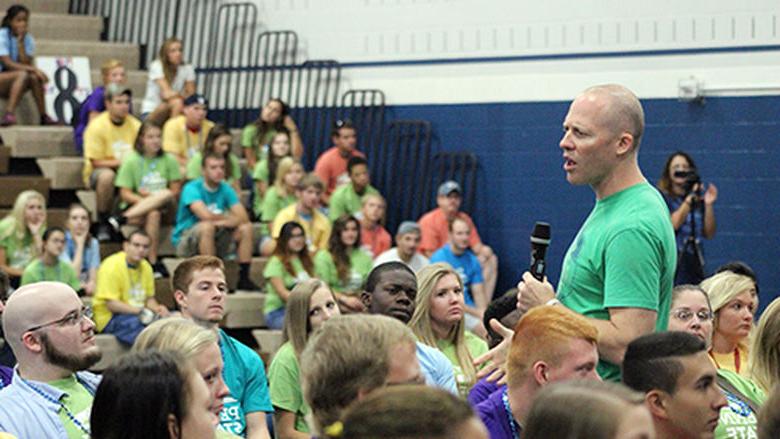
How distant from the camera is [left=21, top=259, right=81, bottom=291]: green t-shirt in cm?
1051

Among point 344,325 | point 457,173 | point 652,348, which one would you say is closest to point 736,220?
point 457,173

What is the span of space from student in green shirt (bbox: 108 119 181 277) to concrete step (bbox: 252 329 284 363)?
1.10m

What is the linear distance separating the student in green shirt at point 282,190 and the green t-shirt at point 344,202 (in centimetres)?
30

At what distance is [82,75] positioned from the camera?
546 inches

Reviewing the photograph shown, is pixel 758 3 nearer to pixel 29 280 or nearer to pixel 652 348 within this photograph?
pixel 29 280

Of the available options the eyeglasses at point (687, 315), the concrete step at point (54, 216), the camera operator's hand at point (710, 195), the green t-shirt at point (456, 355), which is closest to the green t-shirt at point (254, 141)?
the concrete step at point (54, 216)

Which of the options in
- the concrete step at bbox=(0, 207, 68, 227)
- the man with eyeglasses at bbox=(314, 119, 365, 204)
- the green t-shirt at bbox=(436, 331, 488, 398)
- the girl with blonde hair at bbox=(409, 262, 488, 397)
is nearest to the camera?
the green t-shirt at bbox=(436, 331, 488, 398)

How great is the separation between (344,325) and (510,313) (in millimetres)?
2885

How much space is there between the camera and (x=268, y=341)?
1123cm

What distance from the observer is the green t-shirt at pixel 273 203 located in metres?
12.3

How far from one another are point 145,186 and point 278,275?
1630 millimetres

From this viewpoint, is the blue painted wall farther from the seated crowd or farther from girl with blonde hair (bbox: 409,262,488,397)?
girl with blonde hair (bbox: 409,262,488,397)

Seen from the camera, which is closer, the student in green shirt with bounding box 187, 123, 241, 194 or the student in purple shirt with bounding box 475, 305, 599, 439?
the student in purple shirt with bounding box 475, 305, 599, 439

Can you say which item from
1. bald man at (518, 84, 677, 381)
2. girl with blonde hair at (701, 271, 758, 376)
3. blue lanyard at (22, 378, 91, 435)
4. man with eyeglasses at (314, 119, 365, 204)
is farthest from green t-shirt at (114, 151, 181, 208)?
bald man at (518, 84, 677, 381)
